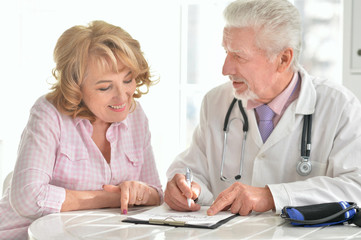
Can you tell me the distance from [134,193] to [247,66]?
666 millimetres

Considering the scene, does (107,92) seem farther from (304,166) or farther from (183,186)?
(304,166)

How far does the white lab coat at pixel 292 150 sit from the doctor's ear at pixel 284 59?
93 millimetres

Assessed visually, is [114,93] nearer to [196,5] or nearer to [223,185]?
[223,185]

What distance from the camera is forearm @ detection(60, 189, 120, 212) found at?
1900 mm

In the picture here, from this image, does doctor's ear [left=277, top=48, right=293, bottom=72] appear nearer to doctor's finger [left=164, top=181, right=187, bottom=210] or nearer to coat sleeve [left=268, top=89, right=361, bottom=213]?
coat sleeve [left=268, top=89, right=361, bottom=213]

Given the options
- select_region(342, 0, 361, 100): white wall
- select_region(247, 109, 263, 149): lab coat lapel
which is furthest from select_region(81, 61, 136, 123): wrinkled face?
select_region(342, 0, 361, 100): white wall

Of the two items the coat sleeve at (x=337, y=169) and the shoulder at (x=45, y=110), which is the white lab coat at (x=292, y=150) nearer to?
the coat sleeve at (x=337, y=169)

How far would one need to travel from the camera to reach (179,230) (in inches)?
61.4

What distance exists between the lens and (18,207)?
1872mm

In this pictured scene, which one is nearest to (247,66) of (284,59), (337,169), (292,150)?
(284,59)

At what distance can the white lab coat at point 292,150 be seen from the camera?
1.87 metres

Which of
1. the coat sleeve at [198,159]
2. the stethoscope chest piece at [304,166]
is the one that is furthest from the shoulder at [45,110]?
the stethoscope chest piece at [304,166]

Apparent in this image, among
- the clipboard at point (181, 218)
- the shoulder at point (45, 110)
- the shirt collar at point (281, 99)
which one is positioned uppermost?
the shirt collar at point (281, 99)

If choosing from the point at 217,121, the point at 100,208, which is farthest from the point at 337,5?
the point at 100,208
